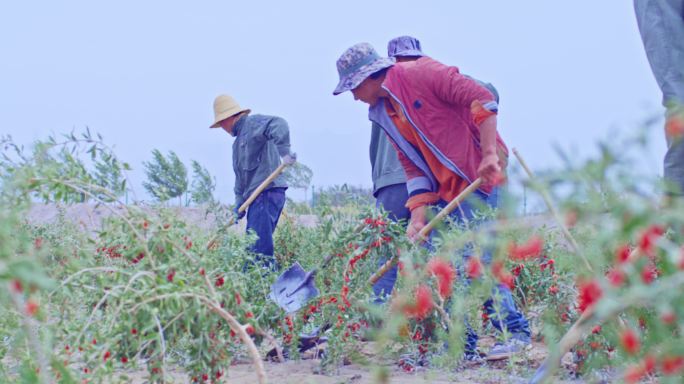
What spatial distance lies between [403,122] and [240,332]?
7.50ft

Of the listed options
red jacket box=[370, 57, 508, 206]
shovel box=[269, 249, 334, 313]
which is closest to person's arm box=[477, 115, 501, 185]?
red jacket box=[370, 57, 508, 206]

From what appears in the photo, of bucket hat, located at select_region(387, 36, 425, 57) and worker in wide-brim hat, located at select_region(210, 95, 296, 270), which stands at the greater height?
bucket hat, located at select_region(387, 36, 425, 57)

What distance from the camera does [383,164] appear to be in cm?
510

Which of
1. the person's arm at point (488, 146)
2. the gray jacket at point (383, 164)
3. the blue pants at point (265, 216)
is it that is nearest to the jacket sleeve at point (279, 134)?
the blue pants at point (265, 216)

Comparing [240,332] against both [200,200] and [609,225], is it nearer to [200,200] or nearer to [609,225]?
[609,225]

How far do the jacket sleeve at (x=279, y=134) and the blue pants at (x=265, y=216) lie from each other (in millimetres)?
350

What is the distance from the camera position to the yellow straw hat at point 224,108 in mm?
6889

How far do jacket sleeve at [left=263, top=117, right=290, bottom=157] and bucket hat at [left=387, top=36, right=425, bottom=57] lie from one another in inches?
67.7

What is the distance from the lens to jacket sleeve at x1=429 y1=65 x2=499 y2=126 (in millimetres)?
3699

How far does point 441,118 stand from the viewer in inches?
156

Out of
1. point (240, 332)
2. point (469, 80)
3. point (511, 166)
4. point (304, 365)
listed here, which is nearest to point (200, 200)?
point (304, 365)

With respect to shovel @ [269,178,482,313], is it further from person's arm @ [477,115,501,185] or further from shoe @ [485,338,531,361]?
shoe @ [485,338,531,361]

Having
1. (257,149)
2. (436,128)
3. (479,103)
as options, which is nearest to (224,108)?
(257,149)

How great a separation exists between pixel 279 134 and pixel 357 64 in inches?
104
